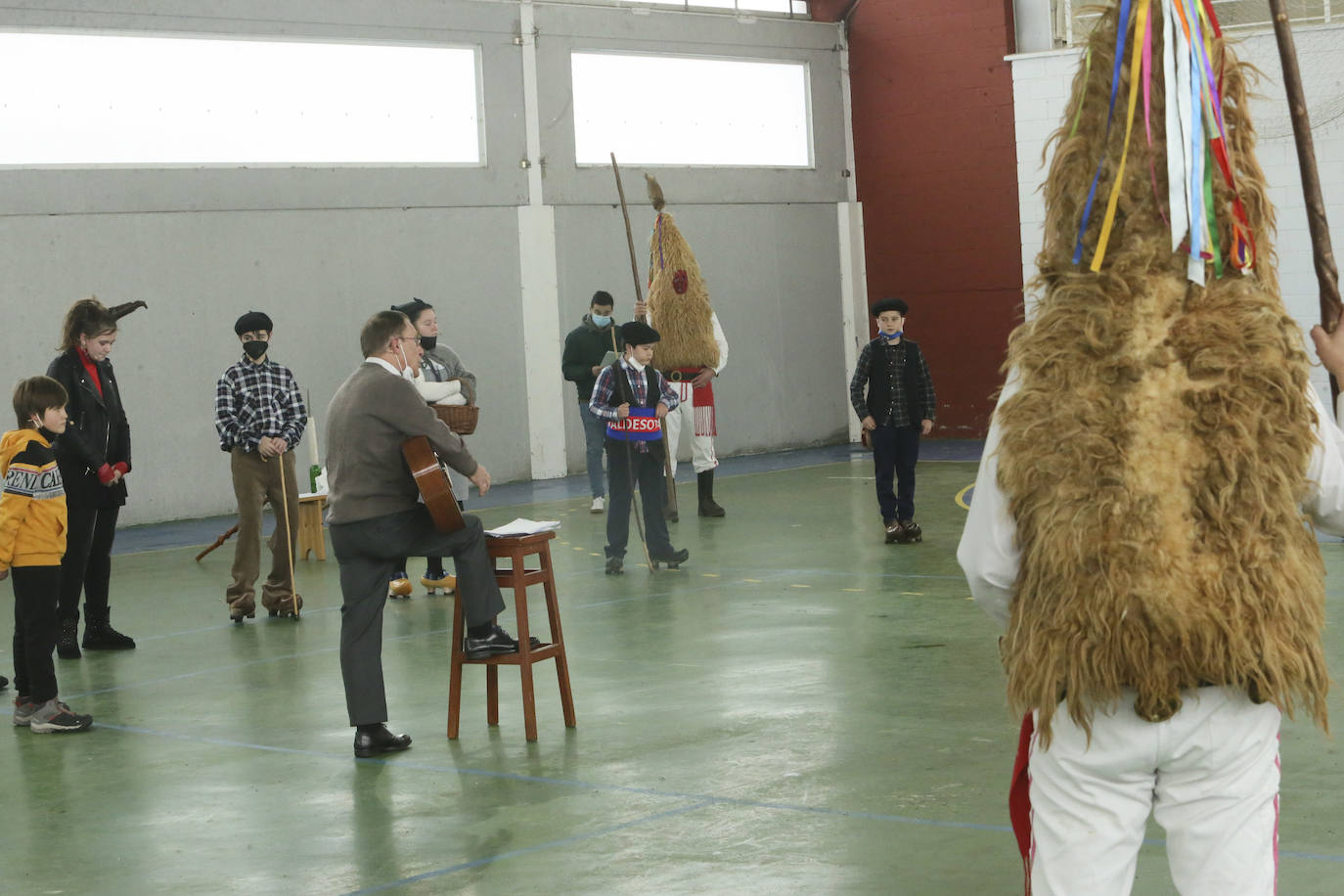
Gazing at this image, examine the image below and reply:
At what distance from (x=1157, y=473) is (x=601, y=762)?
12.3 ft

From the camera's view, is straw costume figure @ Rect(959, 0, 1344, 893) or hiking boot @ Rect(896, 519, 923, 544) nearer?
straw costume figure @ Rect(959, 0, 1344, 893)

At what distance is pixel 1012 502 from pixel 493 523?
437 inches

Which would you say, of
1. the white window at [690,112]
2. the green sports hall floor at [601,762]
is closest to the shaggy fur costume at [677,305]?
the green sports hall floor at [601,762]

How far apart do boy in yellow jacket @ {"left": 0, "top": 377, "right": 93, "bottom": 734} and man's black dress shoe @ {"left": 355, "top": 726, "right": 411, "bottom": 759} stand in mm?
1460

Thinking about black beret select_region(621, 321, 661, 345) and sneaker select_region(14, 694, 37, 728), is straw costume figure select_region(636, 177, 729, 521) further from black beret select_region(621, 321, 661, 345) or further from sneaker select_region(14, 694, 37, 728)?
sneaker select_region(14, 694, 37, 728)

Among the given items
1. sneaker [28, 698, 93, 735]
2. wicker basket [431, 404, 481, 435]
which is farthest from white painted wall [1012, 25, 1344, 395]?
sneaker [28, 698, 93, 735]

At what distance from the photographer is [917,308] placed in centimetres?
1973

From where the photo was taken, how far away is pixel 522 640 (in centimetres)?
641

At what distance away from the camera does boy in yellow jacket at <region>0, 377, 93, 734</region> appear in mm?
6812

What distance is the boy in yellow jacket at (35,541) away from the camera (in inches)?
268

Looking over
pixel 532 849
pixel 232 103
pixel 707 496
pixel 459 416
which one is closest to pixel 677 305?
pixel 707 496

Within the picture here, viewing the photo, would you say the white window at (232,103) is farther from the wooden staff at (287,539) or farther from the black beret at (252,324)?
the wooden staff at (287,539)

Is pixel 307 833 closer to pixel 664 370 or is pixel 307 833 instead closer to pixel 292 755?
pixel 292 755

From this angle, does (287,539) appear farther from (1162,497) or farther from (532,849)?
(1162,497)
